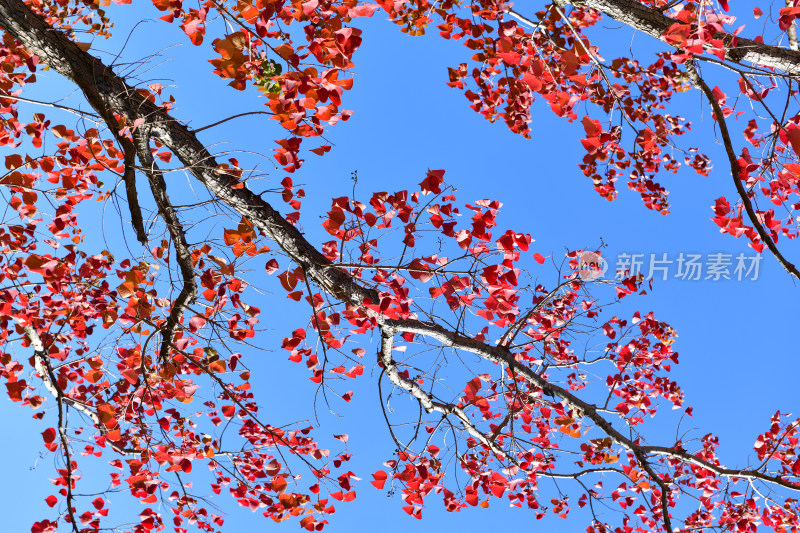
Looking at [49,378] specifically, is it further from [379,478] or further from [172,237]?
[379,478]

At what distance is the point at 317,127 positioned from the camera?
2.93 metres

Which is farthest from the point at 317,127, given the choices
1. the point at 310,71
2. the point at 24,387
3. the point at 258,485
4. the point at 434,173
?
the point at 24,387

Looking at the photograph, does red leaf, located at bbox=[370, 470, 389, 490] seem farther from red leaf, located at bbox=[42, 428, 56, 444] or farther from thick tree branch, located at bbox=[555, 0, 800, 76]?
thick tree branch, located at bbox=[555, 0, 800, 76]

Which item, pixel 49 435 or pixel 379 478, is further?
pixel 379 478

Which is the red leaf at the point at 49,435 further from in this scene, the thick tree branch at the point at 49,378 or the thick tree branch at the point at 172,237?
the thick tree branch at the point at 172,237

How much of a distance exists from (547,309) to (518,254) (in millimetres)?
1930

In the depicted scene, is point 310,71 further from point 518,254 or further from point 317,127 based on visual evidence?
point 518,254
